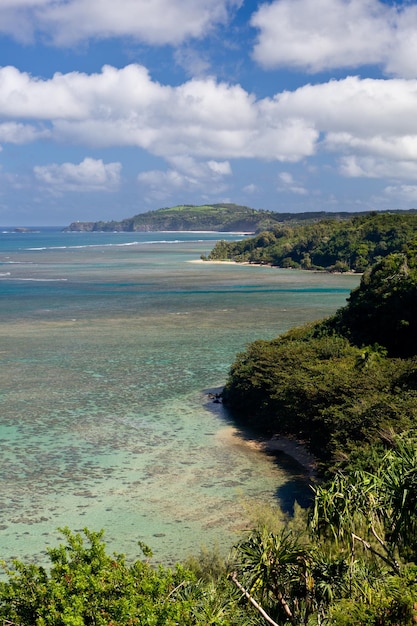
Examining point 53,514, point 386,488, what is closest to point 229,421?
point 53,514

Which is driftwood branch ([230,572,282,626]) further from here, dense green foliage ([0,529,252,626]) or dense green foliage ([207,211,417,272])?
dense green foliage ([207,211,417,272])

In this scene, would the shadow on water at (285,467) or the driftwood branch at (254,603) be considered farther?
the shadow on water at (285,467)

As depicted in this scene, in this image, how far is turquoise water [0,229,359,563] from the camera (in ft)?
72.1

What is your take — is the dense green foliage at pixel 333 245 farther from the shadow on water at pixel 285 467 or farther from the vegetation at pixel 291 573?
the vegetation at pixel 291 573

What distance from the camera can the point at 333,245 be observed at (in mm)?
141500

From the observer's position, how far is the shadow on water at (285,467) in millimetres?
23455

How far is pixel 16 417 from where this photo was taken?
33531 millimetres

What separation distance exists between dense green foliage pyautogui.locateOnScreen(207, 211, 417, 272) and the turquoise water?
59.0 metres

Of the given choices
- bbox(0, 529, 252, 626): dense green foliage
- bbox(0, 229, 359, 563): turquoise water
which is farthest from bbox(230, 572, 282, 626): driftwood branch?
bbox(0, 229, 359, 563): turquoise water

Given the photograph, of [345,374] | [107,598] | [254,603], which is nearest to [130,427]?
[345,374]

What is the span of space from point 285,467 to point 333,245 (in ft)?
389

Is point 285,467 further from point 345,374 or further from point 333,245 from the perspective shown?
point 333,245

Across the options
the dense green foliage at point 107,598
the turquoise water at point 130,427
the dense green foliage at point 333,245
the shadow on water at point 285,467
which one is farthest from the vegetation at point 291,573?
the dense green foliage at point 333,245

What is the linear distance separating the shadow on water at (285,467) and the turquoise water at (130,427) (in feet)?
0.48
